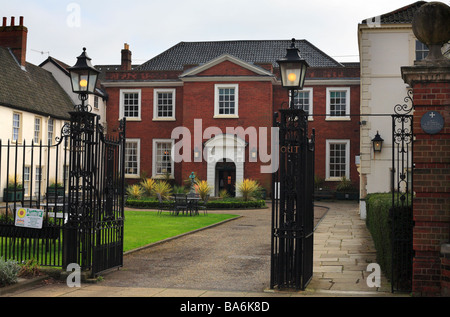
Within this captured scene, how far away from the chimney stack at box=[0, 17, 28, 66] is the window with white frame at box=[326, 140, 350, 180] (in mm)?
19828

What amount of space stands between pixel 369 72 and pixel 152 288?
15.5 m

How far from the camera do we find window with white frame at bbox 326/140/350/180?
3412 cm

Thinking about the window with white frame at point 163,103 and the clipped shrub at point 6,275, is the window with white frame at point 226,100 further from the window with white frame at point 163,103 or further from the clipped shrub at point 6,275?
the clipped shrub at point 6,275

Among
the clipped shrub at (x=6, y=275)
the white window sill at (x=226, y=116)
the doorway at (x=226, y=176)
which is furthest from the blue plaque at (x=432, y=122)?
the white window sill at (x=226, y=116)

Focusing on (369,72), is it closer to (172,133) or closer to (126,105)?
(172,133)

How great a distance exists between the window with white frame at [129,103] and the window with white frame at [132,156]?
6.17ft

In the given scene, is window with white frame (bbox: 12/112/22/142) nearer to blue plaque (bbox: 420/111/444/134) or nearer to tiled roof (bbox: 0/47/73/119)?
tiled roof (bbox: 0/47/73/119)

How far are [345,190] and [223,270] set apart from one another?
24.7 m

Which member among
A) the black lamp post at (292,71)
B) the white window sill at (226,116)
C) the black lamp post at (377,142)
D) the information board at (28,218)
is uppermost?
the white window sill at (226,116)

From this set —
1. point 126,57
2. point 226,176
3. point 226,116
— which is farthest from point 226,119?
point 126,57

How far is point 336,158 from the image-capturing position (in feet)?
113

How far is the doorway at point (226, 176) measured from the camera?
111ft

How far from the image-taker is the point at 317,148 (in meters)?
34.8

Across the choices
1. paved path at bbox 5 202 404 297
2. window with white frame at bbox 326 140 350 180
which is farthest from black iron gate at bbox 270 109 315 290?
window with white frame at bbox 326 140 350 180
